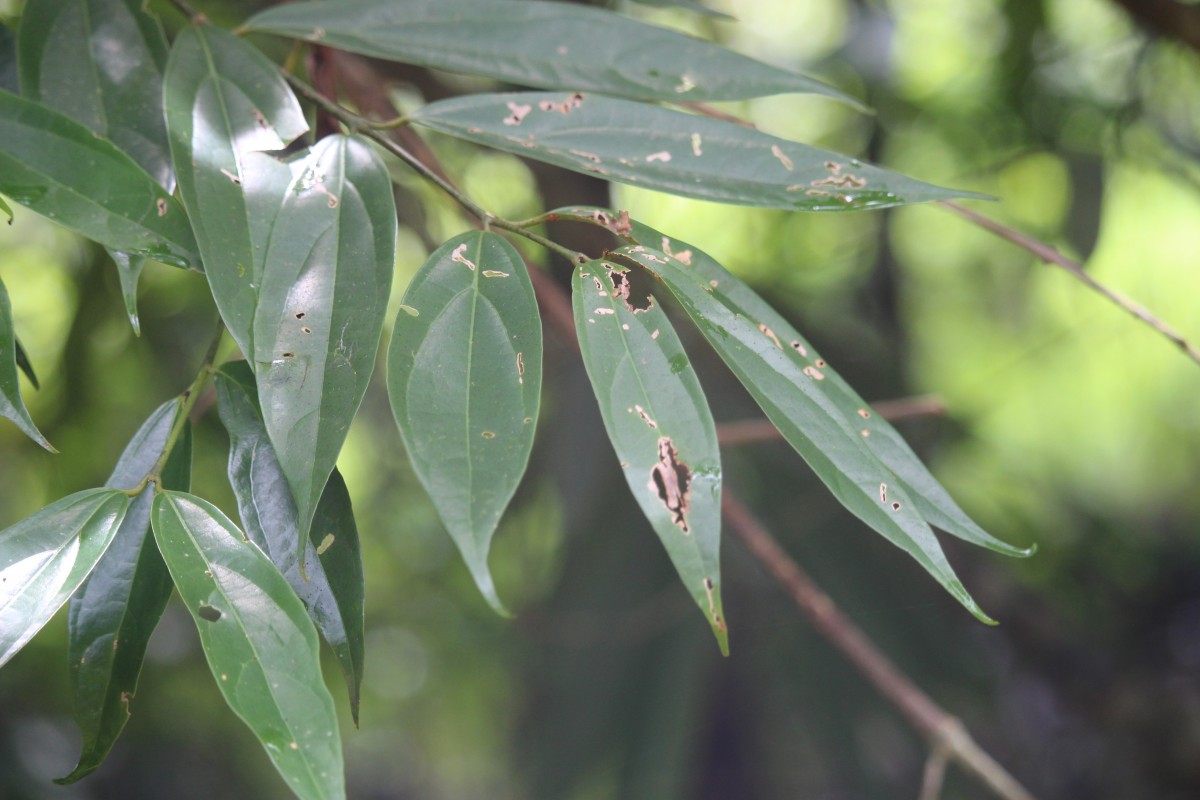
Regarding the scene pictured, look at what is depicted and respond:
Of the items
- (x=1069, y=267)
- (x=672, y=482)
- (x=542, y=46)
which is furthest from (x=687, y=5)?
(x=672, y=482)

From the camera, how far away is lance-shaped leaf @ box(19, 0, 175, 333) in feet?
1.31

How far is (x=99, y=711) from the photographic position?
1.05 ft

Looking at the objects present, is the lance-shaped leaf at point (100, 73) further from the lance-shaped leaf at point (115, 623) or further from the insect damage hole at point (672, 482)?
the insect damage hole at point (672, 482)

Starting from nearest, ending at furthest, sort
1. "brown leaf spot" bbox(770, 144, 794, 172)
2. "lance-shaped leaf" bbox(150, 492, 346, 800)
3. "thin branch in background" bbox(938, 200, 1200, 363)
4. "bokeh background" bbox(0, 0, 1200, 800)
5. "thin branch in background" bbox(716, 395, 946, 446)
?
"lance-shaped leaf" bbox(150, 492, 346, 800), "brown leaf spot" bbox(770, 144, 794, 172), "thin branch in background" bbox(938, 200, 1200, 363), "thin branch in background" bbox(716, 395, 946, 446), "bokeh background" bbox(0, 0, 1200, 800)

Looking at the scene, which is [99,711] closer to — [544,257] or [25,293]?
[544,257]

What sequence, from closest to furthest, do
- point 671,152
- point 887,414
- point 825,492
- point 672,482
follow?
1. point 672,482
2. point 671,152
3. point 887,414
4. point 825,492

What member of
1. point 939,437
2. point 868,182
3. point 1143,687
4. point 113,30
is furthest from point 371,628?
point 868,182

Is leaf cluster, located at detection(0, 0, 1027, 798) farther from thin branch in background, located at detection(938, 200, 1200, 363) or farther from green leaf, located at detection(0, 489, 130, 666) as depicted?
thin branch in background, located at detection(938, 200, 1200, 363)

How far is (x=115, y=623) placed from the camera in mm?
324

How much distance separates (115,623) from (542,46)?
0.93ft

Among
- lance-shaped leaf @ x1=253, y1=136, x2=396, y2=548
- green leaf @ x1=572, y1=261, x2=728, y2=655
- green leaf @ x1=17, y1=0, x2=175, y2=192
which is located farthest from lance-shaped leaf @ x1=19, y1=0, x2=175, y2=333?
green leaf @ x1=572, y1=261, x2=728, y2=655

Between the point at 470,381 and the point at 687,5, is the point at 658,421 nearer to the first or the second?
the point at 470,381

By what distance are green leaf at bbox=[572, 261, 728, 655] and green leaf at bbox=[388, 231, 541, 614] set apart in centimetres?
2

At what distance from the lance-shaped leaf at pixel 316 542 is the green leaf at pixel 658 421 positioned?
101 millimetres
